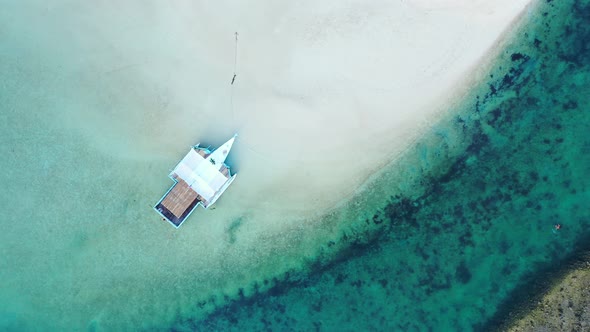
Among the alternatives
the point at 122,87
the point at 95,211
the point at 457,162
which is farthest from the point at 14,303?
the point at 457,162

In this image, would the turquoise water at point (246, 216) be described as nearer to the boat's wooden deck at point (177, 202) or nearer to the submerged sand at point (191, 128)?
the submerged sand at point (191, 128)

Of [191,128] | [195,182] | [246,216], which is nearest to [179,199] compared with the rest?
[195,182]

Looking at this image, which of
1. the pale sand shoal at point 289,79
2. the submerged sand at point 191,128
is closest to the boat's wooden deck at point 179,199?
the submerged sand at point 191,128

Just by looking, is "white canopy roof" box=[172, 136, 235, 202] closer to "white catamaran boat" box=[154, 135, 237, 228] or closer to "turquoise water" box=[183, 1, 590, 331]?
"white catamaran boat" box=[154, 135, 237, 228]

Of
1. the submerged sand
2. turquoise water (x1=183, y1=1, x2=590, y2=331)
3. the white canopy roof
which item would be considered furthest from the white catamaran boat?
turquoise water (x1=183, y1=1, x2=590, y2=331)

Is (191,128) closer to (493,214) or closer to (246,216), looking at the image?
(246,216)

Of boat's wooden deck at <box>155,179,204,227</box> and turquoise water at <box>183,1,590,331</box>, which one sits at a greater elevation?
boat's wooden deck at <box>155,179,204,227</box>

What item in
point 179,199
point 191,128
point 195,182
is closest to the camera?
point 195,182
